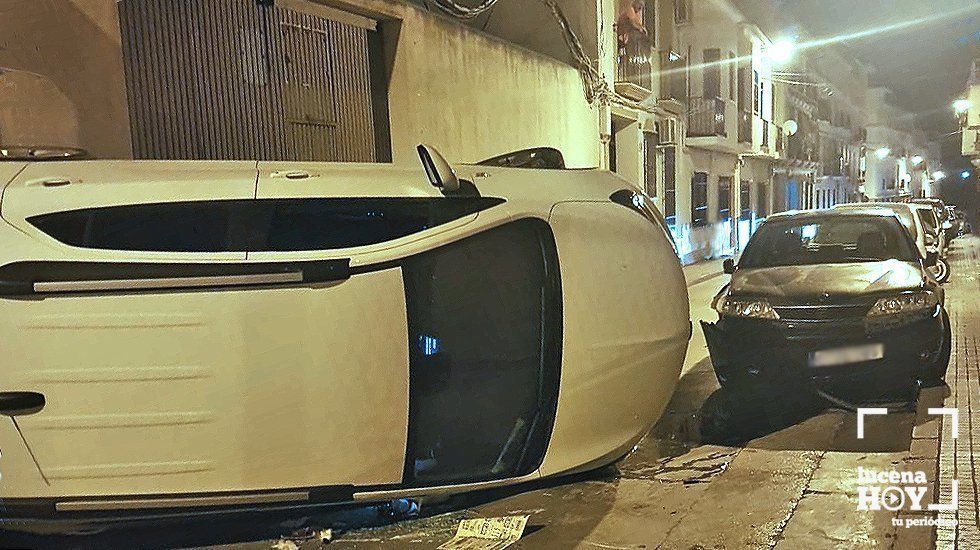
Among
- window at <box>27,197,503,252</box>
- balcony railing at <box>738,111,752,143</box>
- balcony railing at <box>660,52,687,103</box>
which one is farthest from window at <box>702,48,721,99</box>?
window at <box>27,197,503,252</box>

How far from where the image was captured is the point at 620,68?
1524 cm

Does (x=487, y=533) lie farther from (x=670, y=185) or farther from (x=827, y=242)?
(x=670, y=185)

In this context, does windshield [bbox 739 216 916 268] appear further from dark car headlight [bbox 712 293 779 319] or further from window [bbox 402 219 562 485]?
window [bbox 402 219 562 485]

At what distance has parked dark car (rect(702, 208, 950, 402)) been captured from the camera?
6.14 m

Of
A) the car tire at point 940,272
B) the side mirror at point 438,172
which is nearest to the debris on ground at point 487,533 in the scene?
the side mirror at point 438,172

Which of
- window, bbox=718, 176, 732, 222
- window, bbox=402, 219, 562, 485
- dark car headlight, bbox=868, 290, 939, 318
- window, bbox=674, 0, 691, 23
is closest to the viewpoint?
window, bbox=402, 219, 562, 485

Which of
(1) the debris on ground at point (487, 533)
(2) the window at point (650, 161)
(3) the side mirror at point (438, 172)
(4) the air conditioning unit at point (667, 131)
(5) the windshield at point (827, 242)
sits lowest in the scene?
(1) the debris on ground at point (487, 533)

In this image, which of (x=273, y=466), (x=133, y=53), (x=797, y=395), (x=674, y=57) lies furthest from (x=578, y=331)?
(x=674, y=57)

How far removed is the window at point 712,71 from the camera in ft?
69.3

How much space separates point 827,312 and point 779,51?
20.8m

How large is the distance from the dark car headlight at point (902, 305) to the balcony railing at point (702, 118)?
46.9ft

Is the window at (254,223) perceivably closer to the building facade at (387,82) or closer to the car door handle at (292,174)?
the car door handle at (292,174)

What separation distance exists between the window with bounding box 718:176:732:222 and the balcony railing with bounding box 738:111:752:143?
4.30 feet

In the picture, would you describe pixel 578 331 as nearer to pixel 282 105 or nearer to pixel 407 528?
pixel 407 528
